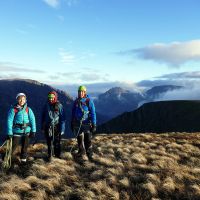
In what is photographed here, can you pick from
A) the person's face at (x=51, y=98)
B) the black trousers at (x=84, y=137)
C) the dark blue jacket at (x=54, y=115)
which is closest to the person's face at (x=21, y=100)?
the person's face at (x=51, y=98)

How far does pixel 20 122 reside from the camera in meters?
13.8

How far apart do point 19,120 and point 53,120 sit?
184cm

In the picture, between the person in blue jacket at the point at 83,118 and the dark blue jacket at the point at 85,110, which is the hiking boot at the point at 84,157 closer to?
the person in blue jacket at the point at 83,118

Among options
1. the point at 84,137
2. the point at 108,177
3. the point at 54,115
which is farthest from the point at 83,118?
the point at 108,177

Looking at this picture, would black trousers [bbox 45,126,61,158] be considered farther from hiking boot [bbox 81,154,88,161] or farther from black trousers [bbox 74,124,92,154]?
hiking boot [bbox 81,154,88,161]

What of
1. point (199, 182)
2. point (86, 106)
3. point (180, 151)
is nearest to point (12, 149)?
point (86, 106)

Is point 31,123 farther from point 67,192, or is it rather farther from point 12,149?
point 67,192

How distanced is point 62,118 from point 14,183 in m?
4.46

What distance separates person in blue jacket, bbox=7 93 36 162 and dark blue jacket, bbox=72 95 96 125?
257 cm

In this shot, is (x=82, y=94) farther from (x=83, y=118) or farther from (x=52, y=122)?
(x=52, y=122)

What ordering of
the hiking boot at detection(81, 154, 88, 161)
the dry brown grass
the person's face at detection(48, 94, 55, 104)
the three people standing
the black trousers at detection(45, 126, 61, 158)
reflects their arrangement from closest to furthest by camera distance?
the dry brown grass, the three people standing, the person's face at detection(48, 94, 55, 104), the black trousers at detection(45, 126, 61, 158), the hiking boot at detection(81, 154, 88, 161)

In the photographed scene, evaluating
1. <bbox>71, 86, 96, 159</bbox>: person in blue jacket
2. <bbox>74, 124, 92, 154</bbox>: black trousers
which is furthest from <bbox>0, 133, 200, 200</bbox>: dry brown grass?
<bbox>71, 86, 96, 159</bbox>: person in blue jacket

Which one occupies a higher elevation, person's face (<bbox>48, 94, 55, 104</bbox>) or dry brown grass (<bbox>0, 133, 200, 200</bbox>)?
person's face (<bbox>48, 94, 55, 104</bbox>)

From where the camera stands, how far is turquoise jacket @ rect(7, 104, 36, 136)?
13.6m
